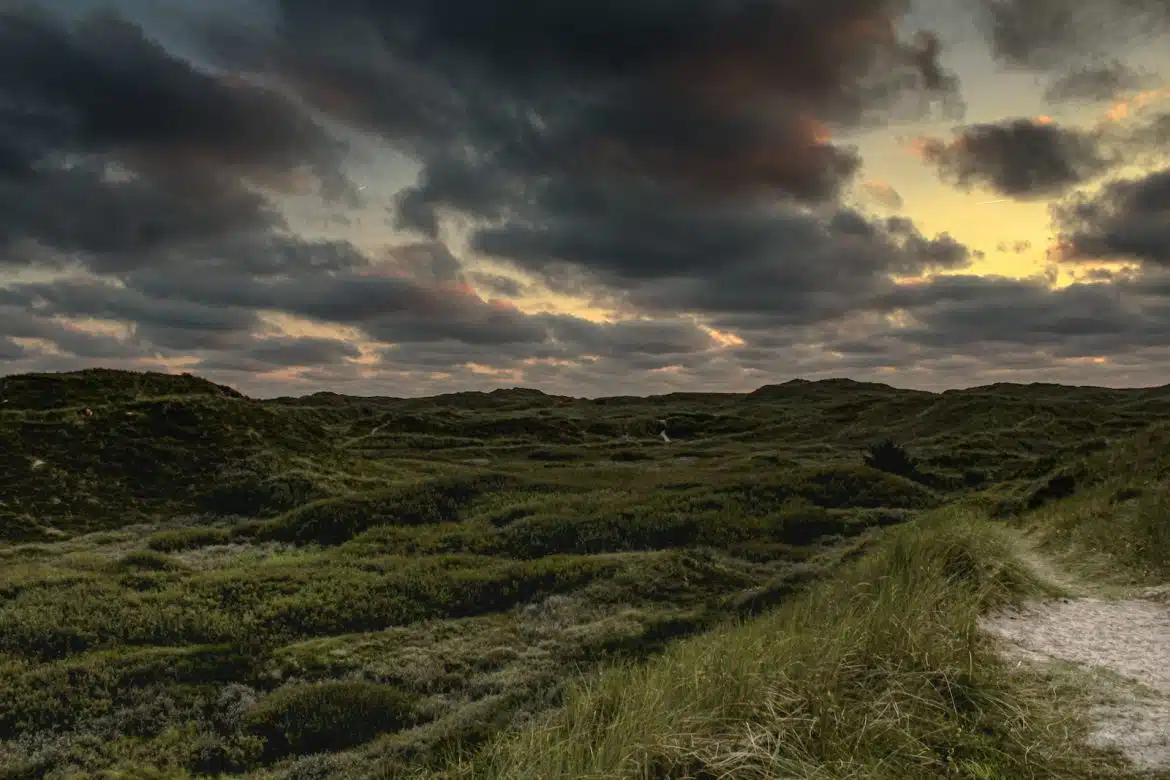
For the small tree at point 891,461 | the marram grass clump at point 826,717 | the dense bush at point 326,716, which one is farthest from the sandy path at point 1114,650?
the small tree at point 891,461

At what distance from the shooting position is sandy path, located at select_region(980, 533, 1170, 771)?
30.0 feet

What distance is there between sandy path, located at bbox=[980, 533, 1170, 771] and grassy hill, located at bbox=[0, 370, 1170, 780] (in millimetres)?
620

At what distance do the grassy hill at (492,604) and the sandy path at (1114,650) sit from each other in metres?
0.62

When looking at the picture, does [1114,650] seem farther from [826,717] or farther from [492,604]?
[492,604]

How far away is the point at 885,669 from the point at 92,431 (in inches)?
1773

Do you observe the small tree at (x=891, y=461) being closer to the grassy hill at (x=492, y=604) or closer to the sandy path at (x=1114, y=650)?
the grassy hill at (x=492, y=604)

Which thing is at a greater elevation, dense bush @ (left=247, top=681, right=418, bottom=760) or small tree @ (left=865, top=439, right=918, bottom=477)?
small tree @ (left=865, top=439, right=918, bottom=477)

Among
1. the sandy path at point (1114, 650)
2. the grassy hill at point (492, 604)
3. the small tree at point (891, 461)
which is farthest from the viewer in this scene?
the small tree at point (891, 461)

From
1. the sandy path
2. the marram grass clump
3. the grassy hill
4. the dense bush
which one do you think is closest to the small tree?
the grassy hill

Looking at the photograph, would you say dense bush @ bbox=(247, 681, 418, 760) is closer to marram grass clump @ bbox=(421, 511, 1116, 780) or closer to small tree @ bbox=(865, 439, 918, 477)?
marram grass clump @ bbox=(421, 511, 1116, 780)

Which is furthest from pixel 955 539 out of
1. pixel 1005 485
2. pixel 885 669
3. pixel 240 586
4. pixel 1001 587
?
pixel 1005 485

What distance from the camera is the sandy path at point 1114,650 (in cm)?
916

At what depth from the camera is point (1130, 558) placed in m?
18.8

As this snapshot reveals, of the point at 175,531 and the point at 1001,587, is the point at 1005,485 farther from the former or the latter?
the point at 175,531
